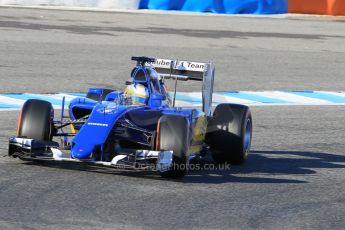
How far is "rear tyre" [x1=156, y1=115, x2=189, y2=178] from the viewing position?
26.6 ft

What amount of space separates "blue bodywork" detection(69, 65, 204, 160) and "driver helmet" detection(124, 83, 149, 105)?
0.13 ft

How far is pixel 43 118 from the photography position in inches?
332

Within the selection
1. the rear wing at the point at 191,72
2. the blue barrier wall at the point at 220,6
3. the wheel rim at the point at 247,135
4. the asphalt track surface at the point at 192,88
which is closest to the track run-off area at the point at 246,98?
the asphalt track surface at the point at 192,88

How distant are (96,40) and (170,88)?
536 centimetres

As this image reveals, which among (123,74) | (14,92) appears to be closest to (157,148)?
(14,92)

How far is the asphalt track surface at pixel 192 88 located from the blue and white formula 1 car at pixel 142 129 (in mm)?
179

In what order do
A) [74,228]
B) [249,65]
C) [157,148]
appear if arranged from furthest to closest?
1. [249,65]
2. [157,148]
3. [74,228]

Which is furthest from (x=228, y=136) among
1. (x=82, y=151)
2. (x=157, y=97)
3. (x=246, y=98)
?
(x=246, y=98)

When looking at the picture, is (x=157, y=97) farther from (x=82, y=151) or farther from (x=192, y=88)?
(x=192, y=88)

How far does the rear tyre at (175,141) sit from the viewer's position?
8109mm

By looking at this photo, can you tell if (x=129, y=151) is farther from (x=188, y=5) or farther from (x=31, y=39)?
(x=188, y=5)

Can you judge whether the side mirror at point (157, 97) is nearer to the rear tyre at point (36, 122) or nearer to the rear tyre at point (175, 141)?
the rear tyre at point (175, 141)

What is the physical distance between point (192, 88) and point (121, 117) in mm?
6781

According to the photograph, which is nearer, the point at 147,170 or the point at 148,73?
the point at 147,170
